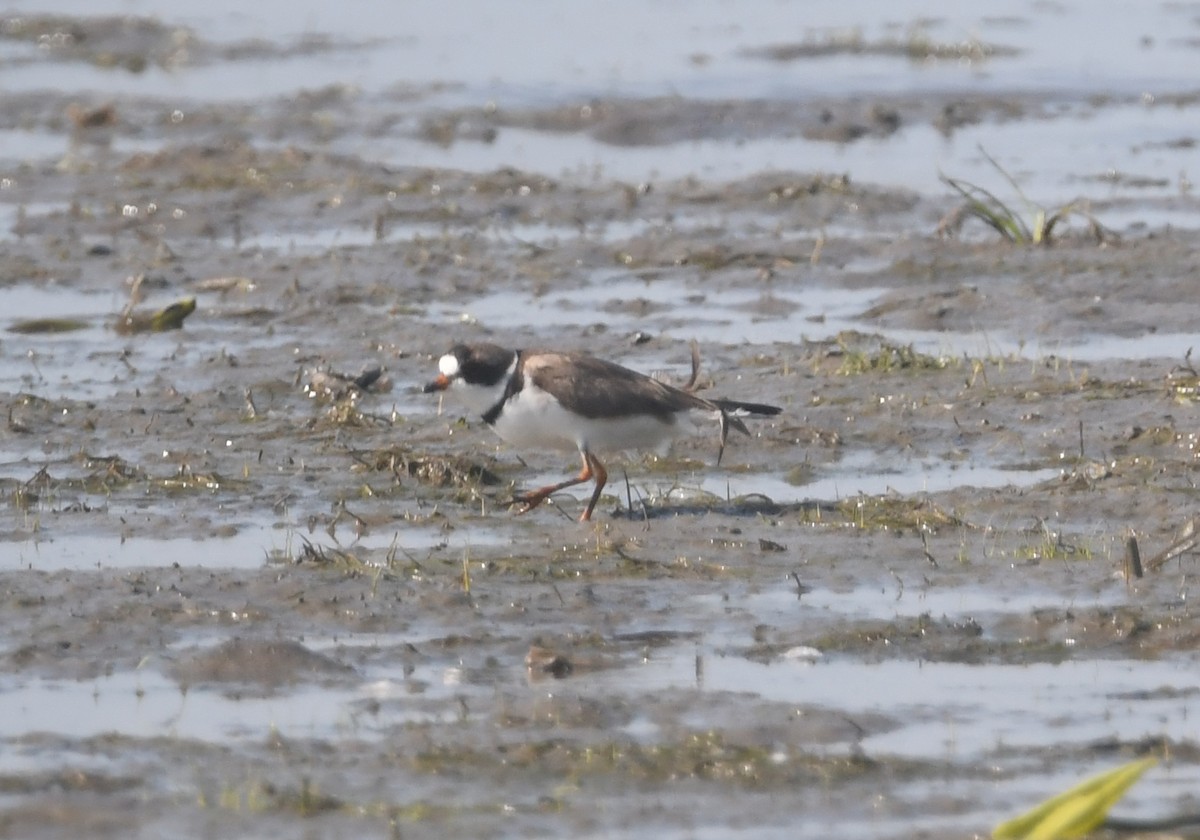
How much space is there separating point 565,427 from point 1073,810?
3838mm

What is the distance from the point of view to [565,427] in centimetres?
862

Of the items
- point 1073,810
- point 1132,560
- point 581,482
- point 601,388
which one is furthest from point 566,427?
point 1073,810

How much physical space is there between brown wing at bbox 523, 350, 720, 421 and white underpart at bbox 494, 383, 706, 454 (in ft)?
0.11

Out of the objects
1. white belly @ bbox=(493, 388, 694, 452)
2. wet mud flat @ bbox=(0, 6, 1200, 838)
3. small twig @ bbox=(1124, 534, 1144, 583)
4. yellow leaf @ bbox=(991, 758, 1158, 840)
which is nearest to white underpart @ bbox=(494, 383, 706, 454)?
white belly @ bbox=(493, 388, 694, 452)

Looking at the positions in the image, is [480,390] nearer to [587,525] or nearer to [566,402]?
[566,402]

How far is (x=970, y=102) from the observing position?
2006 cm

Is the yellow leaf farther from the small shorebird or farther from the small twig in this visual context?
the small shorebird

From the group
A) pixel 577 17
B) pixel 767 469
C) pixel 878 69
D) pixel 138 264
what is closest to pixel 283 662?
pixel 767 469

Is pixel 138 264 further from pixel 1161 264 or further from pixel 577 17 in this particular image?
pixel 577 17

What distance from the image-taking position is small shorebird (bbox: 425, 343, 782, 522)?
8.59m

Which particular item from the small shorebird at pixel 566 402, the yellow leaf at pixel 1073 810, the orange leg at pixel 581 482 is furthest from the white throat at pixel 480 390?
the yellow leaf at pixel 1073 810

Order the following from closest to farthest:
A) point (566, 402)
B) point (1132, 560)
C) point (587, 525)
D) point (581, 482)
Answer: point (1132, 560) < point (587, 525) < point (566, 402) < point (581, 482)

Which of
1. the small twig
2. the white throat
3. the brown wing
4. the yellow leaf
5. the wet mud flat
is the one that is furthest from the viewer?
the white throat

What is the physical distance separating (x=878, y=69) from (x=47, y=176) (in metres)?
8.91
